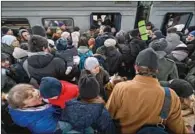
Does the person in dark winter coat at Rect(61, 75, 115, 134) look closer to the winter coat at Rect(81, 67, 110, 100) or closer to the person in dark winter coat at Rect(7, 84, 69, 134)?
the person in dark winter coat at Rect(7, 84, 69, 134)

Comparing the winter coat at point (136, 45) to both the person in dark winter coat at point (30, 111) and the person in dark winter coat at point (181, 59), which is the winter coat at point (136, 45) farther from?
the person in dark winter coat at point (30, 111)

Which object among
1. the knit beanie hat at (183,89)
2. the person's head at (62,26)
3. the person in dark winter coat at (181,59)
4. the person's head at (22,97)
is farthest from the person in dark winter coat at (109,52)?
the person's head at (62,26)

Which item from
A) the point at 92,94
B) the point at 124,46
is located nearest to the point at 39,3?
the point at 124,46

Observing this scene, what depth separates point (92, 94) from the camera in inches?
64.3

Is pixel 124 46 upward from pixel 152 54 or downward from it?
downward

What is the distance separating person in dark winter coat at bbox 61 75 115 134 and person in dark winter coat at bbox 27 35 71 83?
0.64 metres

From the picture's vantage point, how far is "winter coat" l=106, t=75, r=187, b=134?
1.49m

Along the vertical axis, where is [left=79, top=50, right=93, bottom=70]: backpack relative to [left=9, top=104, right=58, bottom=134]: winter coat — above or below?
above

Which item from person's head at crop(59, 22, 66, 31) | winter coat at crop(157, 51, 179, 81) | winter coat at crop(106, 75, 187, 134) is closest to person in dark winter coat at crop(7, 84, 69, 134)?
winter coat at crop(106, 75, 187, 134)

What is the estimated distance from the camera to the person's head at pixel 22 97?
1557 mm

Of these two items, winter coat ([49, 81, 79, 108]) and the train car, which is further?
the train car

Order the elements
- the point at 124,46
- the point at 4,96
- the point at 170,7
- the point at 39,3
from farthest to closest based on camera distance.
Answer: the point at 170,7 < the point at 39,3 < the point at 124,46 < the point at 4,96

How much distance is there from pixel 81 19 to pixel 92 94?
15.1 feet

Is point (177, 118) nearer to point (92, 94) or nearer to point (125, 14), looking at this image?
point (92, 94)
